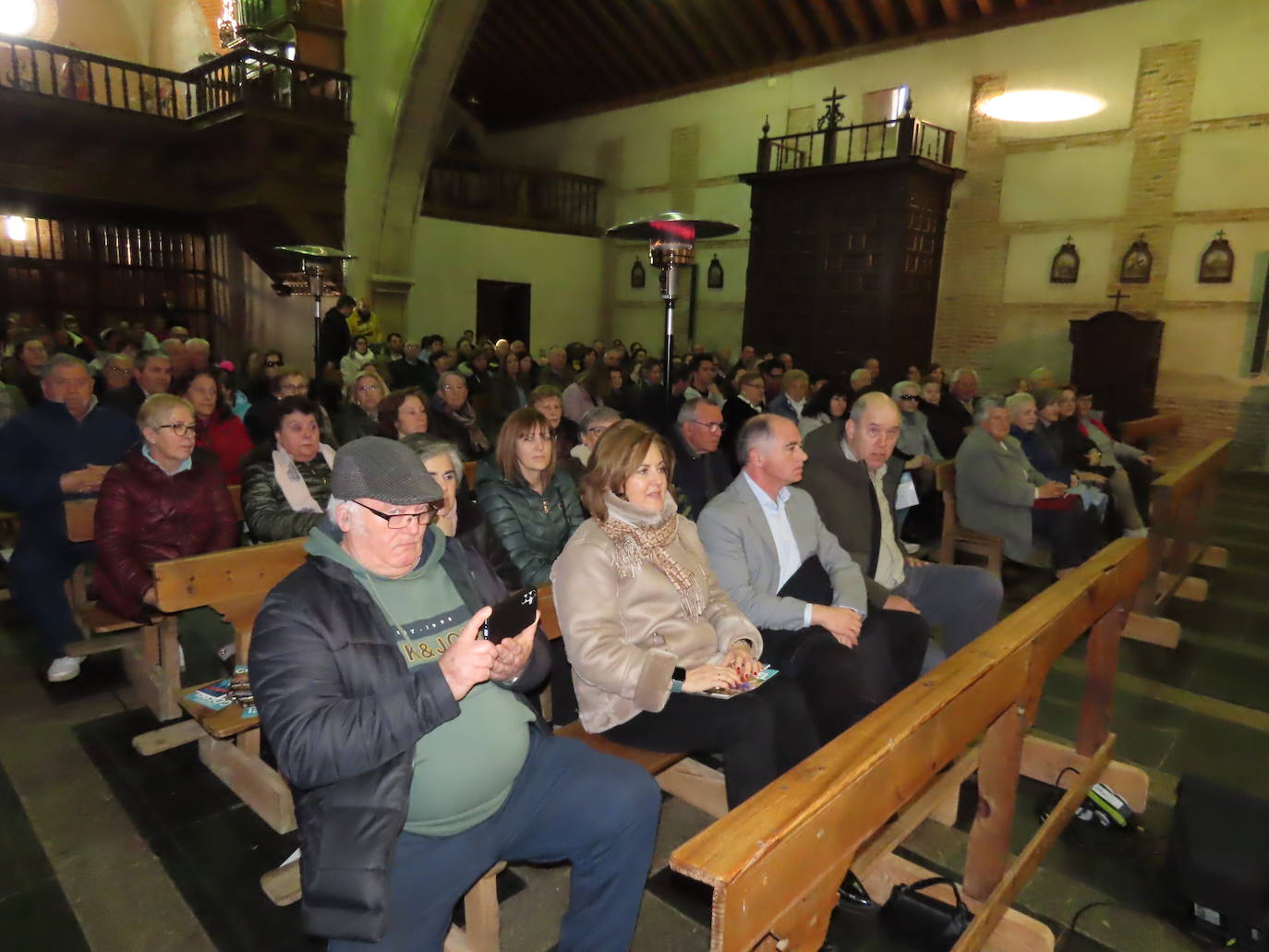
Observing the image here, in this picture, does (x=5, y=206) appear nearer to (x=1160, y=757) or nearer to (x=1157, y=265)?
(x=1160, y=757)

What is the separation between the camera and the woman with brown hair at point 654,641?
7.54 feet

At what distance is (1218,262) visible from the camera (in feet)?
33.6

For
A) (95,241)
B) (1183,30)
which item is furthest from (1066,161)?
(95,241)

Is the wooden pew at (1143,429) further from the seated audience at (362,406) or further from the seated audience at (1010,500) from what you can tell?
the seated audience at (362,406)

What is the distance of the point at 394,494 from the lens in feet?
5.82

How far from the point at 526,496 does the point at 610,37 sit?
1407 centimetres

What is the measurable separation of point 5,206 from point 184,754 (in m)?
10.7

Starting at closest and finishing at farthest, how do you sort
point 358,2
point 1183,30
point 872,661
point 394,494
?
point 394,494
point 872,661
point 1183,30
point 358,2

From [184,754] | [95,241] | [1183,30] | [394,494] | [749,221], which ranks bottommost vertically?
[184,754]

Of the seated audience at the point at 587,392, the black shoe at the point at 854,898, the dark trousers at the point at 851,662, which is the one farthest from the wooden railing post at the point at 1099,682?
the seated audience at the point at 587,392

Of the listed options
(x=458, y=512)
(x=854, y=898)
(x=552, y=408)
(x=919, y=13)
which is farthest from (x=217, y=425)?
(x=919, y=13)

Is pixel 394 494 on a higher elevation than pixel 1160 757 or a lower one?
higher

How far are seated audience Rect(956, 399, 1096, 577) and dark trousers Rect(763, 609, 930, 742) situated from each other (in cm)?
217

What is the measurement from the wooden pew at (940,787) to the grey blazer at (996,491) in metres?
1.71
